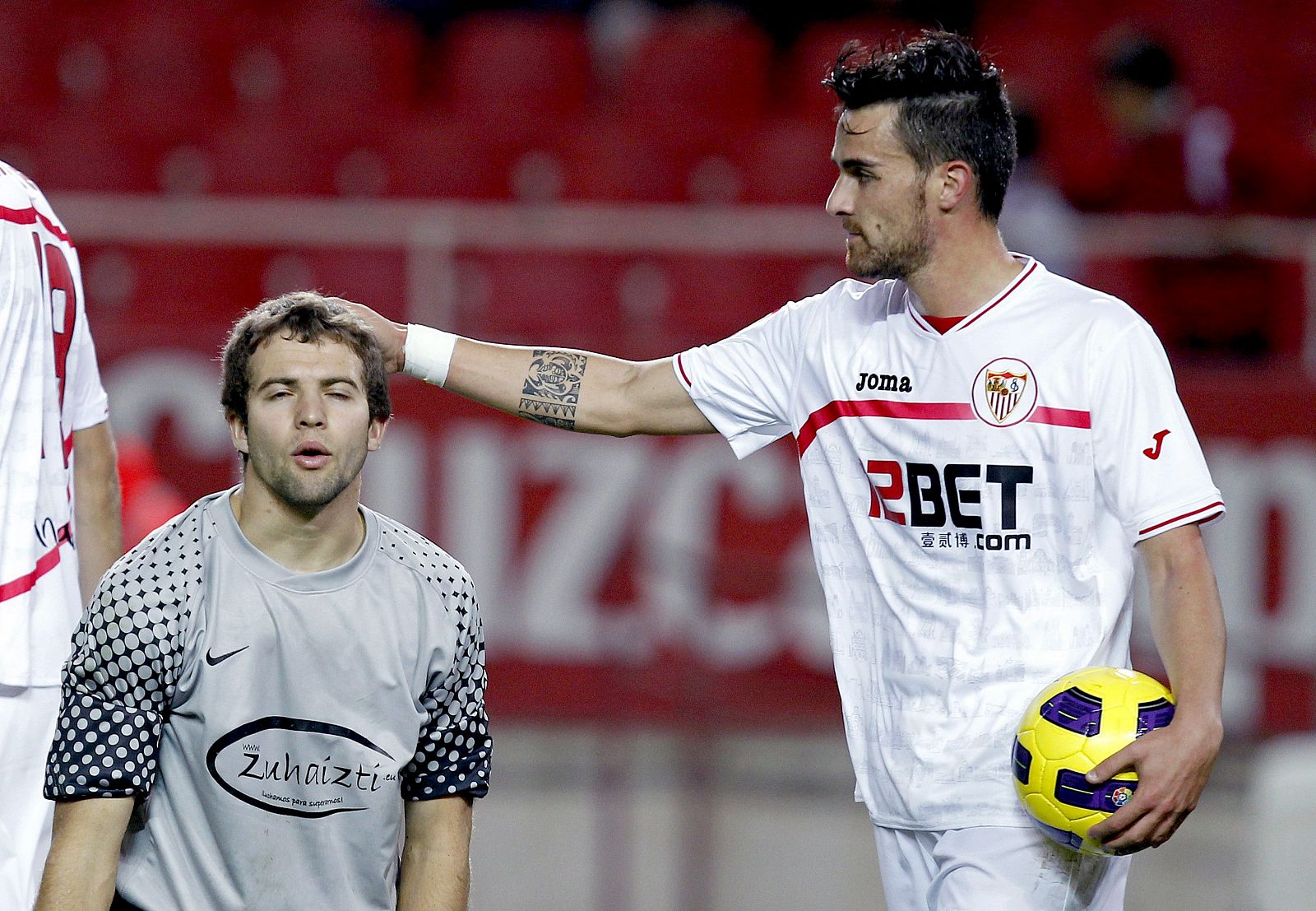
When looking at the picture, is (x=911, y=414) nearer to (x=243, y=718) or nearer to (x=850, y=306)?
(x=850, y=306)

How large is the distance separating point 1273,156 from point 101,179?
21.5 feet

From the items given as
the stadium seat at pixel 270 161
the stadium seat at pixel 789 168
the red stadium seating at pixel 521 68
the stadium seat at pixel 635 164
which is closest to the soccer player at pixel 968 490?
the stadium seat at pixel 789 168

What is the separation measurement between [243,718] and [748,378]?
4.96 feet

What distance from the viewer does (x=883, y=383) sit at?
3943 mm

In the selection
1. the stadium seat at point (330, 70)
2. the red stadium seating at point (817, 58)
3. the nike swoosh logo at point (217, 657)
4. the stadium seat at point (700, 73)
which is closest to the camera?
the nike swoosh logo at point (217, 657)

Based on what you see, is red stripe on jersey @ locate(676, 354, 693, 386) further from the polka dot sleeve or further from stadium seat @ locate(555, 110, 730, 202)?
stadium seat @ locate(555, 110, 730, 202)

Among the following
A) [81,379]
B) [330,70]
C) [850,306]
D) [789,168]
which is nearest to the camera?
[81,379]

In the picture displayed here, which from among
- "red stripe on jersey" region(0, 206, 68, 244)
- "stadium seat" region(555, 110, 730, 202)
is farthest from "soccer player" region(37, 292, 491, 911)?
"stadium seat" region(555, 110, 730, 202)

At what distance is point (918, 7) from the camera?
10773 mm

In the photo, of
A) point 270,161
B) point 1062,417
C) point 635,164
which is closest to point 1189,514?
point 1062,417

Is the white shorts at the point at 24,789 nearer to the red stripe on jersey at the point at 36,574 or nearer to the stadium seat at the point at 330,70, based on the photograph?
the red stripe on jersey at the point at 36,574

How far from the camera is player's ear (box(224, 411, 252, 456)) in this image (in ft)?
11.2

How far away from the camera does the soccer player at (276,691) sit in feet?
10.5

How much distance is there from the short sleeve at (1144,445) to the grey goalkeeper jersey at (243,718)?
1.40m
